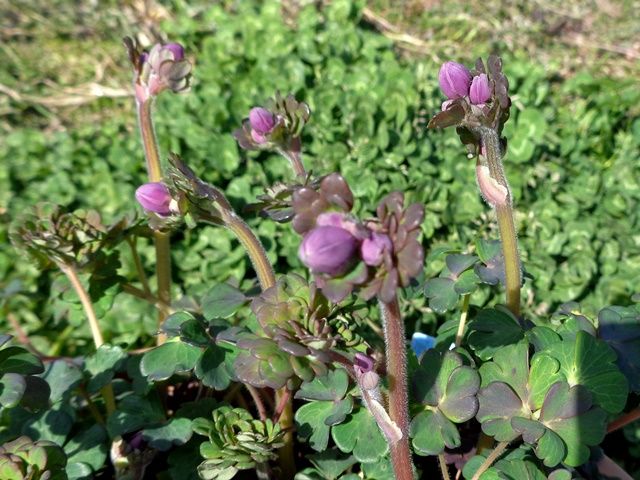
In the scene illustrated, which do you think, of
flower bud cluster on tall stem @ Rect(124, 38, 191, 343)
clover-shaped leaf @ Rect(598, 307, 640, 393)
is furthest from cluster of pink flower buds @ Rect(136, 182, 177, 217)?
clover-shaped leaf @ Rect(598, 307, 640, 393)

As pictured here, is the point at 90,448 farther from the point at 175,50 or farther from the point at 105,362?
the point at 175,50

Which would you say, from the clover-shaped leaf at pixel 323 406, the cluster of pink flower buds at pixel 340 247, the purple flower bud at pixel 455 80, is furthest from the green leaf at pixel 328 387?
the purple flower bud at pixel 455 80

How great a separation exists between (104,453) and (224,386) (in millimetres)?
280

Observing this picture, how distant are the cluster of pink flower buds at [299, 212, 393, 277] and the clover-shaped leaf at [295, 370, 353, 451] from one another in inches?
13.7

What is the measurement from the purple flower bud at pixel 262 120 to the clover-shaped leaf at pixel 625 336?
2.24 ft

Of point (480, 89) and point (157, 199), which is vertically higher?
point (480, 89)

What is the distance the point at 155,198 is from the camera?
41.1 inches

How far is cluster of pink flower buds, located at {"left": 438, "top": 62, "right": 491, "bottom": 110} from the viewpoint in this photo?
95 cm

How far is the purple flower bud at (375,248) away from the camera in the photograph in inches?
28.5

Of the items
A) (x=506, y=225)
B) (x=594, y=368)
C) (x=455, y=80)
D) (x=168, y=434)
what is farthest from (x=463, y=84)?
(x=168, y=434)

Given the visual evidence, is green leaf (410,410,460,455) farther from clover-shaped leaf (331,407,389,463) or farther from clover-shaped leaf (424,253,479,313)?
clover-shaped leaf (424,253,479,313)

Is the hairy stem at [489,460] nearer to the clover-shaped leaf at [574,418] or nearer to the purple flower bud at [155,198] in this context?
the clover-shaped leaf at [574,418]

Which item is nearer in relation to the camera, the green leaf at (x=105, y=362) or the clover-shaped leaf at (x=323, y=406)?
the clover-shaped leaf at (x=323, y=406)

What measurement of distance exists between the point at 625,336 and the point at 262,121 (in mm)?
737
